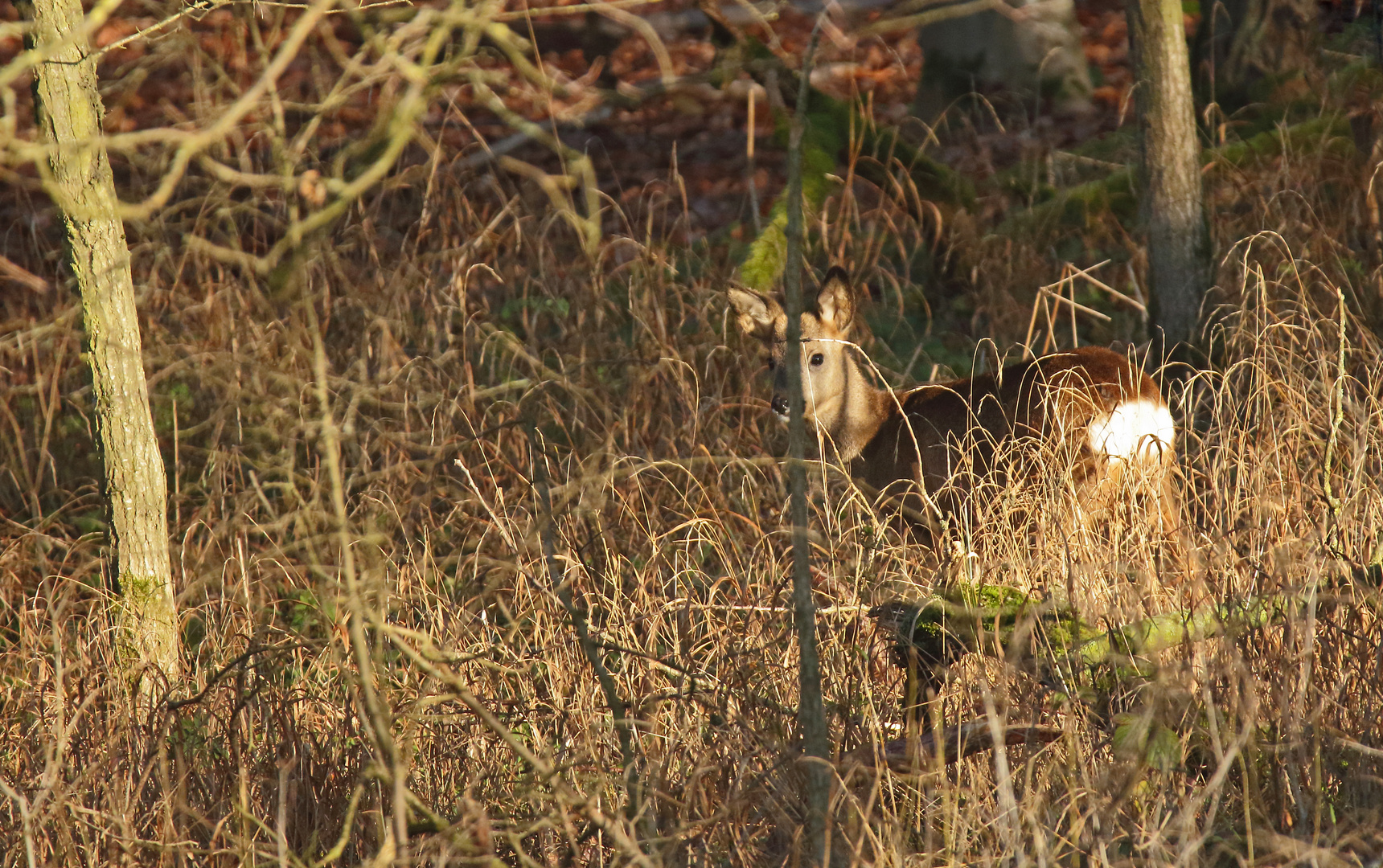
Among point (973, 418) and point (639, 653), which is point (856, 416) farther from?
point (639, 653)

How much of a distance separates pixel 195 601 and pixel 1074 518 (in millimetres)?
2951

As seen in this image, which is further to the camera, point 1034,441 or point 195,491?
point 195,491

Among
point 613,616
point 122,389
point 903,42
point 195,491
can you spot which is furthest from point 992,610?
point 903,42

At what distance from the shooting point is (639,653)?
8.68 feet

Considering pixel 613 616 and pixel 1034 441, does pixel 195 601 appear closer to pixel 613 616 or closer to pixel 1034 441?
pixel 613 616

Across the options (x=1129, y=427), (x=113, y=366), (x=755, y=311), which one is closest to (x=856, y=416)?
(x=755, y=311)

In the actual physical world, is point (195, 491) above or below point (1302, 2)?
below

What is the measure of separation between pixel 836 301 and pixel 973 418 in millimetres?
1106

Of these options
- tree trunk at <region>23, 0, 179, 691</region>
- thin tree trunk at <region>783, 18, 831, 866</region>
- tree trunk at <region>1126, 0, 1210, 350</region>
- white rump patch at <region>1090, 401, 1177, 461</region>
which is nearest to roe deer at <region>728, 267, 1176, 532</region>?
white rump patch at <region>1090, 401, 1177, 461</region>

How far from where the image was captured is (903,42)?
13.3 metres

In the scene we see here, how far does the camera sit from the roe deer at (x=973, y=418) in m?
4.25

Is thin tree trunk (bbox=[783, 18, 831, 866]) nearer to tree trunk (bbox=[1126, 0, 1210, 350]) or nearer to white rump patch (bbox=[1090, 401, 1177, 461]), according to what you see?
white rump patch (bbox=[1090, 401, 1177, 461])

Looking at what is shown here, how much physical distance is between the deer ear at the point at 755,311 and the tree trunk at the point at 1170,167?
5.08 ft

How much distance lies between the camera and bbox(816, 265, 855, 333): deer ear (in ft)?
17.7
